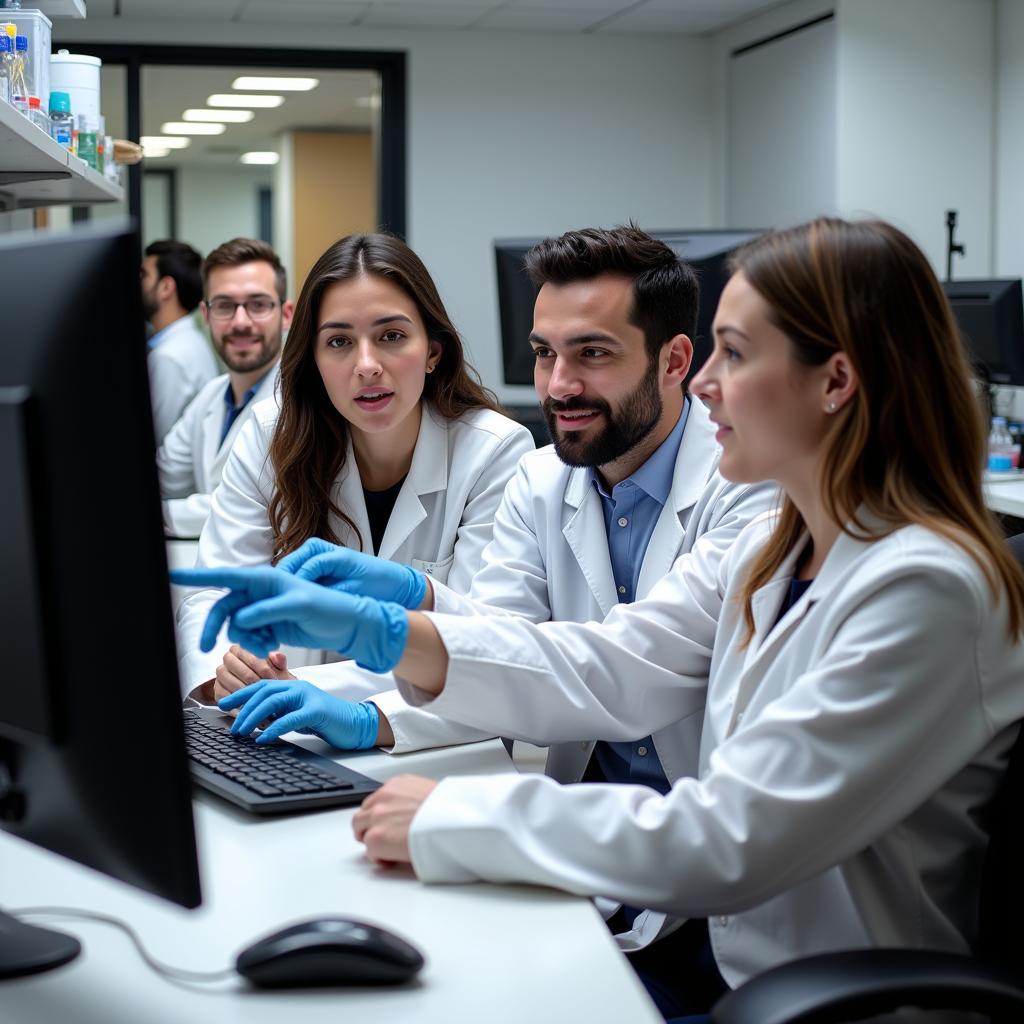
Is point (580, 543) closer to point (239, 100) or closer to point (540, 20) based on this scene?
point (540, 20)

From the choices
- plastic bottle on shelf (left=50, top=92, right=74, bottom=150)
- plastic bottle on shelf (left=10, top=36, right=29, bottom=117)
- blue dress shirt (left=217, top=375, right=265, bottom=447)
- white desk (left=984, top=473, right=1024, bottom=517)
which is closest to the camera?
plastic bottle on shelf (left=10, top=36, right=29, bottom=117)

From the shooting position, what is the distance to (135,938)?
903 millimetres

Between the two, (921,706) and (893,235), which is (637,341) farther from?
(921,706)

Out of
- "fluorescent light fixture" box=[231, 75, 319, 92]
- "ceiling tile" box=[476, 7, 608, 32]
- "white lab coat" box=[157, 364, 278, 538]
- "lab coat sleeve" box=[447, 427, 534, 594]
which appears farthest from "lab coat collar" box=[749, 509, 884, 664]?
"fluorescent light fixture" box=[231, 75, 319, 92]

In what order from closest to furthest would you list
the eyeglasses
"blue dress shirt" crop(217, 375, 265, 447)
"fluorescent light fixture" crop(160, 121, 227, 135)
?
"blue dress shirt" crop(217, 375, 265, 447), the eyeglasses, "fluorescent light fixture" crop(160, 121, 227, 135)

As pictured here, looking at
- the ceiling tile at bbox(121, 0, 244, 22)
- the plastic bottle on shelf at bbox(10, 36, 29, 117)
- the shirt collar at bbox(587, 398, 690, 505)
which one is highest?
the ceiling tile at bbox(121, 0, 244, 22)

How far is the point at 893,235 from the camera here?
3.65ft

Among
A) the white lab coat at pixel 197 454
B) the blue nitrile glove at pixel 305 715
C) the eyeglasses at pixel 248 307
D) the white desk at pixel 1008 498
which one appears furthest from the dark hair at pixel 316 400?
the white desk at pixel 1008 498

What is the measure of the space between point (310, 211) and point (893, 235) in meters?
9.21

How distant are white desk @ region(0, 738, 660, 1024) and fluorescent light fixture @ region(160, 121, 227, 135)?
9.10m

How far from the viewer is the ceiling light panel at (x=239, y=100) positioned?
8.17 m

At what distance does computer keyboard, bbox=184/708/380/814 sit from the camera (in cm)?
119

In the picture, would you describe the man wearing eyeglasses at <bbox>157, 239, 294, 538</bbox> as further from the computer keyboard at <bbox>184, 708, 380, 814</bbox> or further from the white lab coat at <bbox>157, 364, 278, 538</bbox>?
the computer keyboard at <bbox>184, 708, 380, 814</bbox>

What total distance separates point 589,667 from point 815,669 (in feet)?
1.26
